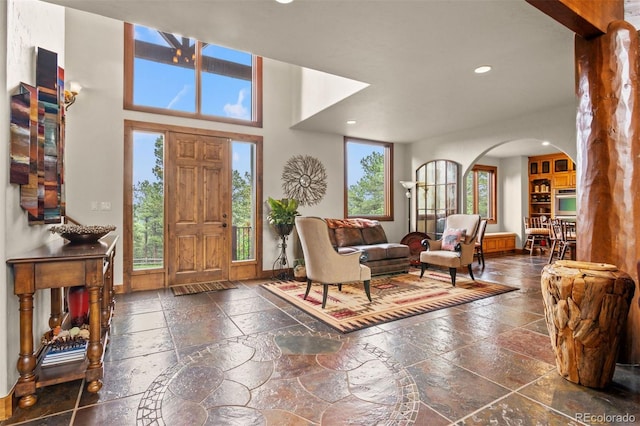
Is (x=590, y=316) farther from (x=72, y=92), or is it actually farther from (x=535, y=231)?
(x=535, y=231)

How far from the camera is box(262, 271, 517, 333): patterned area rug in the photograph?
10.9ft

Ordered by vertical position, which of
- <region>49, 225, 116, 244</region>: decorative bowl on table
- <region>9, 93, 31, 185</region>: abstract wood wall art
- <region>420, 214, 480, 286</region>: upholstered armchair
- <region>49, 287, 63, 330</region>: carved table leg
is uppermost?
<region>9, 93, 31, 185</region>: abstract wood wall art

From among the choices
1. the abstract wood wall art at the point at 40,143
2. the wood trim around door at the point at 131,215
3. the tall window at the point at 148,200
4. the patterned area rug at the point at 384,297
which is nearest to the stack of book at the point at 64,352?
the abstract wood wall art at the point at 40,143

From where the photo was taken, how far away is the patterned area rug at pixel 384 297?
3.31 meters

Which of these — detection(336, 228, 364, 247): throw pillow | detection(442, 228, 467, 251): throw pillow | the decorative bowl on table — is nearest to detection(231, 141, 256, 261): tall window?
detection(336, 228, 364, 247): throw pillow

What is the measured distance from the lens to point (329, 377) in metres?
2.14

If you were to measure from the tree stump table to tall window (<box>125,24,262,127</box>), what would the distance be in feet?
15.3

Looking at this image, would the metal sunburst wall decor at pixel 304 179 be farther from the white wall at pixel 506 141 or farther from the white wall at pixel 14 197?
the white wall at pixel 14 197

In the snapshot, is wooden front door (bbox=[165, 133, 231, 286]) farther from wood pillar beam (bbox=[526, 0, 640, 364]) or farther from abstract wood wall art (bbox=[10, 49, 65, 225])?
wood pillar beam (bbox=[526, 0, 640, 364])

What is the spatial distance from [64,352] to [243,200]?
3.41m

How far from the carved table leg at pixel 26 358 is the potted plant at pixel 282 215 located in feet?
11.4

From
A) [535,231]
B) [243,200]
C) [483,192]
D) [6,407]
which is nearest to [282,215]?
[243,200]

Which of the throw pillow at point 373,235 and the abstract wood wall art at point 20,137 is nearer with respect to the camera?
the abstract wood wall art at point 20,137

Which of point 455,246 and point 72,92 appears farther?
point 455,246
